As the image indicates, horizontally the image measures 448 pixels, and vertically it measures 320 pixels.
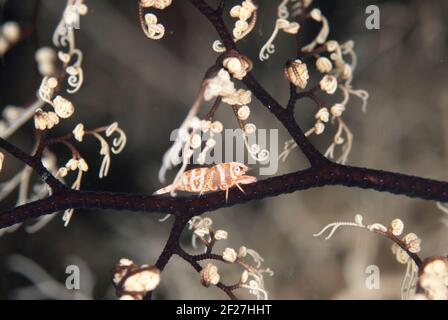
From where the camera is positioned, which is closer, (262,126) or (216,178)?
(216,178)

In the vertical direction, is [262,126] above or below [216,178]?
above

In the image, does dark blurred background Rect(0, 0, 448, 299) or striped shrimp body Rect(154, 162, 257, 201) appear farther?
dark blurred background Rect(0, 0, 448, 299)

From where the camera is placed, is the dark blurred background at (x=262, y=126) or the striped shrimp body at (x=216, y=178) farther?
the dark blurred background at (x=262, y=126)
